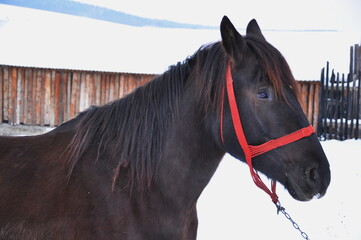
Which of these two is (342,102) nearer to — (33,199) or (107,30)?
(33,199)

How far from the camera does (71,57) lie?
1623cm

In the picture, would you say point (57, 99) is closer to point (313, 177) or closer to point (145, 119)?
point (145, 119)

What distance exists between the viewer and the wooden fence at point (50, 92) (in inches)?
582

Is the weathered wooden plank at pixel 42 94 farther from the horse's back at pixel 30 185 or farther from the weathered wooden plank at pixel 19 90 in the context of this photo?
the horse's back at pixel 30 185

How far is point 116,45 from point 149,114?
17.2 meters

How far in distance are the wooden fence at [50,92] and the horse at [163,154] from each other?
12.6 meters

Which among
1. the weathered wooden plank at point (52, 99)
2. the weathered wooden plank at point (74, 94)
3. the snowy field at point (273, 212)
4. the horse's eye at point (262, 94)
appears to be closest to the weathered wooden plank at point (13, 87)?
the weathered wooden plank at point (52, 99)

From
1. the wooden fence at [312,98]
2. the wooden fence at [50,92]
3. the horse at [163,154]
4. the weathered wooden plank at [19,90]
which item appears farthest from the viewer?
the weathered wooden plank at [19,90]

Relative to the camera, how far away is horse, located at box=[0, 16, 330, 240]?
6.24 feet

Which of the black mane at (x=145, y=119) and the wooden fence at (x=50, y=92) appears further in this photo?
the wooden fence at (x=50, y=92)

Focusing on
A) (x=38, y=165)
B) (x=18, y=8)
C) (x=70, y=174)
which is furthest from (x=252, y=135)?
(x=18, y=8)

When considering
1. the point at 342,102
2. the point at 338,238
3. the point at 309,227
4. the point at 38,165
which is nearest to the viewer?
the point at 38,165

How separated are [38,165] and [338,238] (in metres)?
4.36

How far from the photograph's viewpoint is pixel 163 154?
2.13 metres
